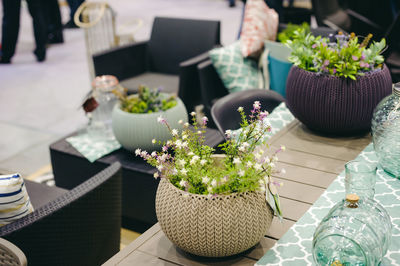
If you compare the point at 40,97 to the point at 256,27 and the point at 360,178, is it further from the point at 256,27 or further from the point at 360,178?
the point at 360,178

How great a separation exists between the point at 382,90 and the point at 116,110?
50.5 inches

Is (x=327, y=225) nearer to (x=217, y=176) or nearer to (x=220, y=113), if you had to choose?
(x=217, y=176)

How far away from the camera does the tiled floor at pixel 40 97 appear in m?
3.69

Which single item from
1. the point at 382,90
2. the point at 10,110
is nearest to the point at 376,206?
the point at 382,90

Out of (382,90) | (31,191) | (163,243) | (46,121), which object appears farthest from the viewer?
(46,121)

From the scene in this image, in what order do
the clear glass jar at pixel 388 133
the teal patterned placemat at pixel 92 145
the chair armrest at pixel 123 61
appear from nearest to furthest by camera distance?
the clear glass jar at pixel 388 133 < the teal patterned placemat at pixel 92 145 < the chair armrest at pixel 123 61

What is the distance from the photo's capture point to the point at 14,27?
5.96 meters

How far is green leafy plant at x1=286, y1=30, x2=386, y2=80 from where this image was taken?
174cm

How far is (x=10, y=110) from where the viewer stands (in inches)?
179

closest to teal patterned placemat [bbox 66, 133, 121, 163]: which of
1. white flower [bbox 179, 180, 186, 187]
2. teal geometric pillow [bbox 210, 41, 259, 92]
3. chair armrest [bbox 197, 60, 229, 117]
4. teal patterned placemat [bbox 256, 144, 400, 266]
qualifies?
chair armrest [bbox 197, 60, 229, 117]

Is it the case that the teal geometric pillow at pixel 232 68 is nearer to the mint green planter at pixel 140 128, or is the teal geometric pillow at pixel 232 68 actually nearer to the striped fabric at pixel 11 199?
the mint green planter at pixel 140 128

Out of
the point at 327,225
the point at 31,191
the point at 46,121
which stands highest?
the point at 327,225

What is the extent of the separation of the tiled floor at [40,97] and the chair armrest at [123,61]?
1.95 feet

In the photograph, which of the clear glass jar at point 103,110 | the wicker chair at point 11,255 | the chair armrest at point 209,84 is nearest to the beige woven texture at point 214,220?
the wicker chair at point 11,255
